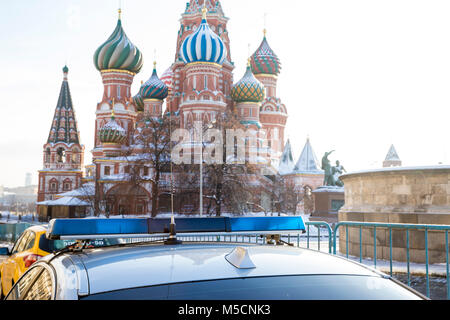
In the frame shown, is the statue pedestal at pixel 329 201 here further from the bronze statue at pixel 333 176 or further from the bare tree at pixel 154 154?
the bare tree at pixel 154 154

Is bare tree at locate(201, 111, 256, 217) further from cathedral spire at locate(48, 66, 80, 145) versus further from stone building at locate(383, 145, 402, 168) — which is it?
cathedral spire at locate(48, 66, 80, 145)

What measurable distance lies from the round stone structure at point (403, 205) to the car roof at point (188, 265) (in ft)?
25.4

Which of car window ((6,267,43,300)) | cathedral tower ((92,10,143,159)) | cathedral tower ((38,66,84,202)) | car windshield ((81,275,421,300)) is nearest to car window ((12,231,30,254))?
car window ((6,267,43,300))

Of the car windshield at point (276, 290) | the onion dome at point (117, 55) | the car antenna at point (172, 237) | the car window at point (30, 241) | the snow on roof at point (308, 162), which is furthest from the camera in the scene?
the onion dome at point (117, 55)

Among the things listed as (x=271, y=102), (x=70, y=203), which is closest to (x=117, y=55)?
(x=70, y=203)

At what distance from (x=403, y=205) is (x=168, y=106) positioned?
3718 cm

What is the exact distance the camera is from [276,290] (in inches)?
74.1

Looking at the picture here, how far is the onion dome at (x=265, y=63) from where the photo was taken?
4975 centimetres

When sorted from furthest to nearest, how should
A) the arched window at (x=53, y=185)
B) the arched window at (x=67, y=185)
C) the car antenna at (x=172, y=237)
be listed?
the arched window at (x=67, y=185) < the arched window at (x=53, y=185) < the car antenna at (x=172, y=237)

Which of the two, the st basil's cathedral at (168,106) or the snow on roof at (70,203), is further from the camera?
the snow on roof at (70,203)

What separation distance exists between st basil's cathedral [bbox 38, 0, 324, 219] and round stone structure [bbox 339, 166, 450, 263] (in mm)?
24045

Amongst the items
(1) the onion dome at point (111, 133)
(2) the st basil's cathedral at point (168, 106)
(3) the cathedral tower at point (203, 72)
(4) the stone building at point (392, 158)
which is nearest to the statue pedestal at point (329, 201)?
(2) the st basil's cathedral at point (168, 106)

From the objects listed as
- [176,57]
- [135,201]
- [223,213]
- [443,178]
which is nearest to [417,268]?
[443,178]

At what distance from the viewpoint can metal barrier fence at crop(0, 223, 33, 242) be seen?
1742 cm
